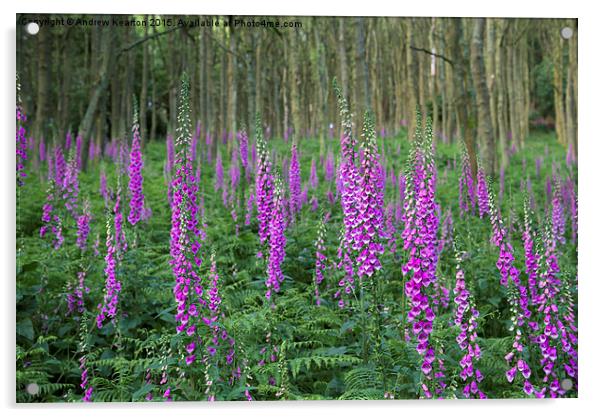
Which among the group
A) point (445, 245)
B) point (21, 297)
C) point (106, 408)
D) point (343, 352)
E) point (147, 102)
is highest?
point (147, 102)

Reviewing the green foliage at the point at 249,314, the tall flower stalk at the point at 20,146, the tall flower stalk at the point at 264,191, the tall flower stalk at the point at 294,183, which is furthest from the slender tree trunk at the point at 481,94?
the tall flower stalk at the point at 20,146

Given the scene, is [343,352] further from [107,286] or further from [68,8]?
[68,8]

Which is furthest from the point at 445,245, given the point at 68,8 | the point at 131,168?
the point at 68,8

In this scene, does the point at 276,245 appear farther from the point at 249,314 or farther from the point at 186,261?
the point at 186,261

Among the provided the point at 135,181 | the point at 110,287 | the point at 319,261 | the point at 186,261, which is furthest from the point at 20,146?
the point at 319,261

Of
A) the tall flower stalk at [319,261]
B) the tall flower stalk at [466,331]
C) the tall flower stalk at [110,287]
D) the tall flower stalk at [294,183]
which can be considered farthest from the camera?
the tall flower stalk at [294,183]

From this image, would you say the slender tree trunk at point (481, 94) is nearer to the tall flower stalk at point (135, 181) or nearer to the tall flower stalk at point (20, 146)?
the tall flower stalk at point (135, 181)

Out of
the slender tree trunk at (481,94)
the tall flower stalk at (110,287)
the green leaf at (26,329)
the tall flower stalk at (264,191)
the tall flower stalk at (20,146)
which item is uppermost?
the slender tree trunk at (481,94)

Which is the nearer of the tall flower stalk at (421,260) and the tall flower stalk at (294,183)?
the tall flower stalk at (421,260)

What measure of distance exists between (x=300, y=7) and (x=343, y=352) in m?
2.55

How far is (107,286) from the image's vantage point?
145 inches

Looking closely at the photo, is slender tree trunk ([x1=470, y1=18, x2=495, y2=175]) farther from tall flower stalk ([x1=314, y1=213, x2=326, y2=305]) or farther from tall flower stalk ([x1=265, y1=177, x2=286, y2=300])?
tall flower stalk ([x1=265, y1=177, x2=286, y2=300])

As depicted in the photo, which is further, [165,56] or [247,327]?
[165,56]

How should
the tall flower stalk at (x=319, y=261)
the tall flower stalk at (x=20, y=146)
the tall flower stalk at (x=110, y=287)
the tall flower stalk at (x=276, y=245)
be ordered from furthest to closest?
1. the tall flower stalk at (x=20, y=146)
2. the tall flower stalk at (x=319, y=261)
3. the tall flower stalk at (x=110, y=287)
4. the tall flower stalk at (x=276, y=245)
